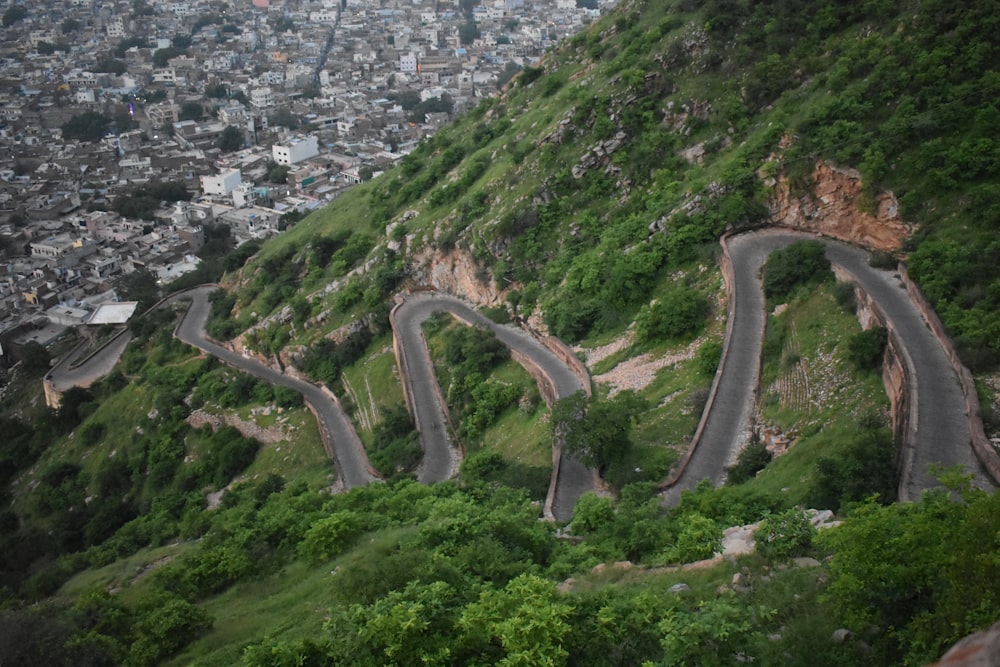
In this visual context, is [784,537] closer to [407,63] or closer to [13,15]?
[407,63]

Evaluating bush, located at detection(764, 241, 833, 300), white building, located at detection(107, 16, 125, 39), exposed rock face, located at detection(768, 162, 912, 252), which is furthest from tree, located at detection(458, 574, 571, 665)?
white building, located at detection(107, 16, 125, 39)

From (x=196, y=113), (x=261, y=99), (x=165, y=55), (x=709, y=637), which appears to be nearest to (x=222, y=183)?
(x=196, y=113)

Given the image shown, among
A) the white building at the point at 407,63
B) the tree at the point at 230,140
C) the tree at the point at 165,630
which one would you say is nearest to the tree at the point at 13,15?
the white building at the point at 407,63

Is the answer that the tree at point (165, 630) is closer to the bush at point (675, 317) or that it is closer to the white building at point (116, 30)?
the bush at point (675, 317)

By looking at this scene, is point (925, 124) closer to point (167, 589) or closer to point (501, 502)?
point (501, 502)

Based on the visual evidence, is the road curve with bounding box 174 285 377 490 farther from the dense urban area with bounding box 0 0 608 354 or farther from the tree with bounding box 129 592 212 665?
the dense urban area with bounding box 0 0 608 354

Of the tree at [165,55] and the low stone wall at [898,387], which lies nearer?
the low stone wall at [898,387]

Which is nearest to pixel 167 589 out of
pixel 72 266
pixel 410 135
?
pixel 72 266
